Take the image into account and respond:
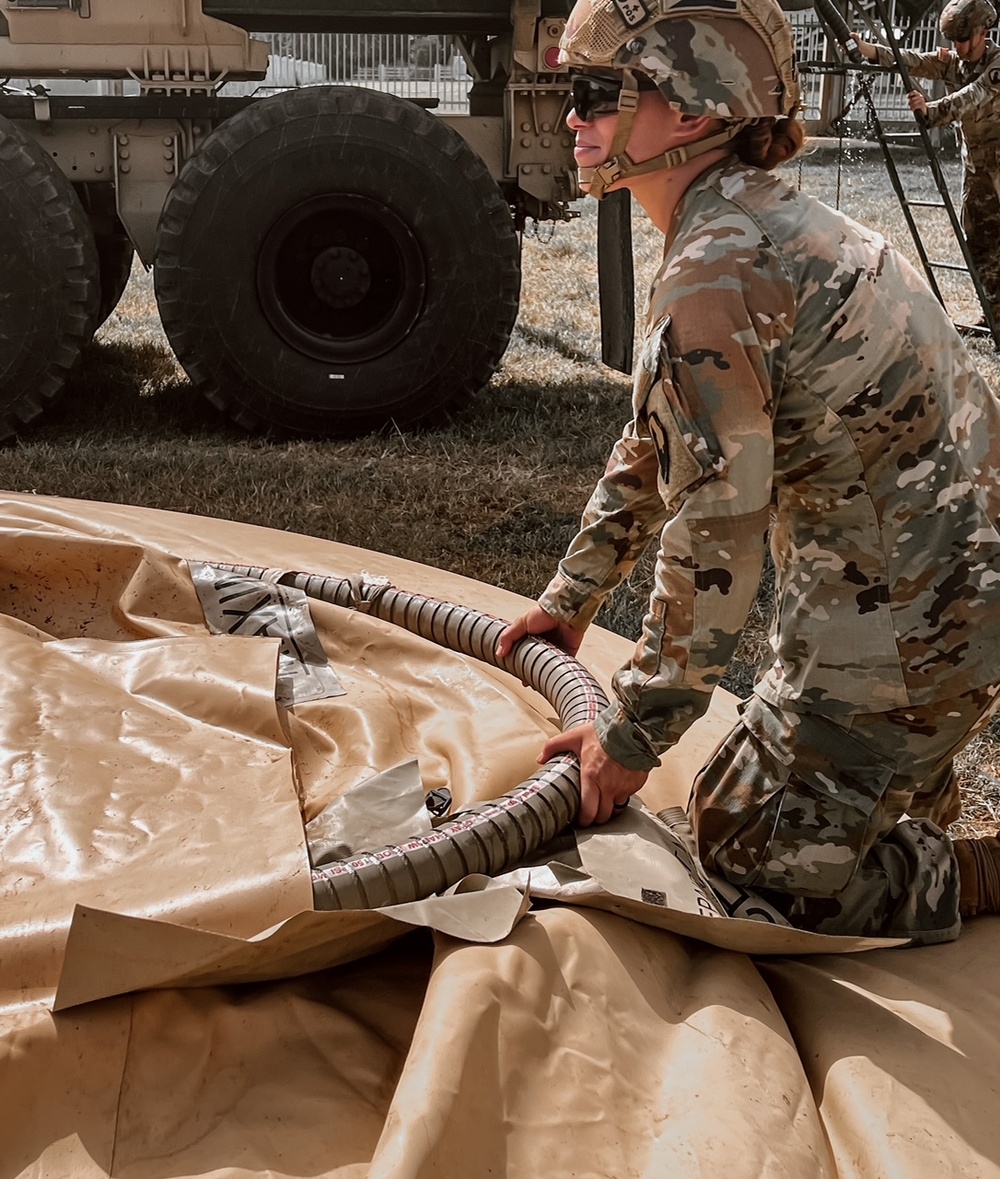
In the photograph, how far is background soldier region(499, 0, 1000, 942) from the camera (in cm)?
218

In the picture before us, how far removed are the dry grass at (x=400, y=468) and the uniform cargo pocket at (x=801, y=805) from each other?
3.28 ft

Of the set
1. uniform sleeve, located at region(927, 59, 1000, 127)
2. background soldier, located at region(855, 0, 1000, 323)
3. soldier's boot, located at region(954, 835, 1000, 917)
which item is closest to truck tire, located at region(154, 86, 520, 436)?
background soldier, located at region(855, 0, 1000, 323)

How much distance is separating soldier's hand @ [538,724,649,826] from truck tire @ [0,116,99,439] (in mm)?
4410

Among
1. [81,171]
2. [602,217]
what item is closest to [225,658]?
[81,171]

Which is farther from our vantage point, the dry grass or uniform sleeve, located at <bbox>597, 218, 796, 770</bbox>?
the dry grass

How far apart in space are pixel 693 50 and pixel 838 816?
128 centimetres

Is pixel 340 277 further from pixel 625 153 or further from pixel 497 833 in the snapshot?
pixel 497 833

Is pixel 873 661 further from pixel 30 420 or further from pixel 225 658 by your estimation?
pixel 30 420

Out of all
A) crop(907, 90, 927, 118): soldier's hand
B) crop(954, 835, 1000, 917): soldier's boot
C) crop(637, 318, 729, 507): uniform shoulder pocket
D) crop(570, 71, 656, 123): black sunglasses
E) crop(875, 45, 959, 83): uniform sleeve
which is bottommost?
crop(954, 835, 1000, 917): soldier's boot

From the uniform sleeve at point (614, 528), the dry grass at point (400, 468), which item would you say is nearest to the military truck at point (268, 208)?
the dry grass at point (400, 468)

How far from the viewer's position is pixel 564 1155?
178cm

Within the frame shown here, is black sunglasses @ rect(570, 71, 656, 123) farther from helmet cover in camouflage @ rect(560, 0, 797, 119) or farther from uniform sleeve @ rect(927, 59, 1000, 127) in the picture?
uniform sleeve @ rect(927, 59, 1000, 127)

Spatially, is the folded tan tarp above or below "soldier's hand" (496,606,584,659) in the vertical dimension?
below

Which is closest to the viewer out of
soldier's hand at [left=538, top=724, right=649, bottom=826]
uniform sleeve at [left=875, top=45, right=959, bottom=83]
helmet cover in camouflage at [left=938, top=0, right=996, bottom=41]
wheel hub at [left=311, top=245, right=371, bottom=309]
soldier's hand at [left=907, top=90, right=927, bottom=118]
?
soldier's hand at [left=538, top=724, right=649, bottom=826]
